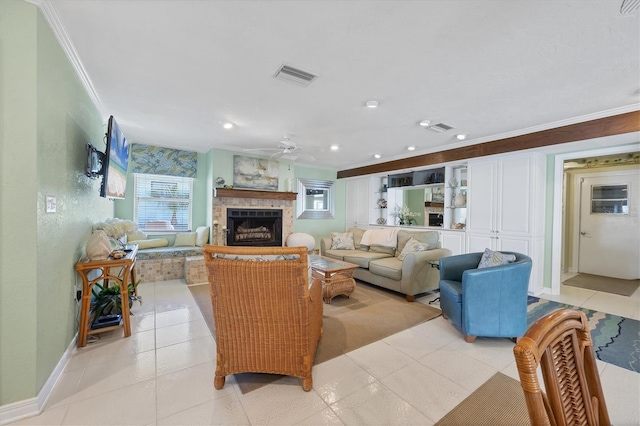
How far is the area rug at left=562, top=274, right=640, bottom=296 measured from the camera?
425 centimetres

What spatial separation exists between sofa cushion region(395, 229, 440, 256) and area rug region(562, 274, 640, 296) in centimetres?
274

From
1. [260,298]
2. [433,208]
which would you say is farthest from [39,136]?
[433,208]

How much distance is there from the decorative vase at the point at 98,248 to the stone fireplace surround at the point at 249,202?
95.6 inches

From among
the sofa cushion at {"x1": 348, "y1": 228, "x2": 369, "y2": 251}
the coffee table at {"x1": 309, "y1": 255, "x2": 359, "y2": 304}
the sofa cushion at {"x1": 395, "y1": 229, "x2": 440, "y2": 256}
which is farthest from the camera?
the sofa cushion at {"x1": 348, "y1": 228, "x2": 369, "y2": 251}

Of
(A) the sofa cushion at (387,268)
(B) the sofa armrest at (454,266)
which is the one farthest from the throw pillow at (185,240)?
(B) the sofa armrest at (454,266)

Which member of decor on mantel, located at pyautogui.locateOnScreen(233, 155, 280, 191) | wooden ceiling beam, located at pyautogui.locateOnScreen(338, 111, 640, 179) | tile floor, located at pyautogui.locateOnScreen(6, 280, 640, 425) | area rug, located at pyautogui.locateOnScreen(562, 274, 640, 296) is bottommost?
tile floor, located at pyautogui.locateOnScreen(6, 280, 640, 425)

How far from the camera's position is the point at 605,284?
459cm

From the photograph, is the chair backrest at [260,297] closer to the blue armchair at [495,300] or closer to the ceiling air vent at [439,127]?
the blue armchair at [495,300]

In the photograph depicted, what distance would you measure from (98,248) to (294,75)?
2412 millimetres

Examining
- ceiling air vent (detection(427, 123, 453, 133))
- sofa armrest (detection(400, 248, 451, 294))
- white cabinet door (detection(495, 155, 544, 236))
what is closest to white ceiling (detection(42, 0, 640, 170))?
ceiling air vent (detection(427, 123, 453, 133))

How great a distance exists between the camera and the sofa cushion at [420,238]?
13.3 ft

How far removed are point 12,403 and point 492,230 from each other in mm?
5405

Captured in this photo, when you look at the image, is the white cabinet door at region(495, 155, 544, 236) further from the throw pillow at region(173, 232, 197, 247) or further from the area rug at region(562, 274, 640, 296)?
the throw pillow at region(173, 232, 197, 247)

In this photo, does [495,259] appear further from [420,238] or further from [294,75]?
[294,75]
